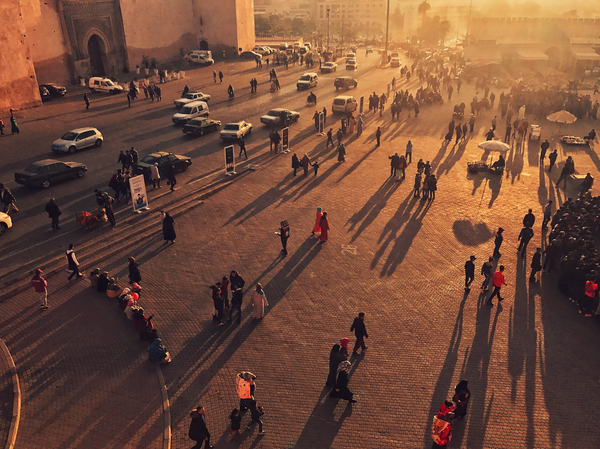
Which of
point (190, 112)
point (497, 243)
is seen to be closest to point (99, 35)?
point (190, 112)

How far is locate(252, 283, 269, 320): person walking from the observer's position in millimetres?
12703

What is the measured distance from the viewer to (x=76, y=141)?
2586 centimetres

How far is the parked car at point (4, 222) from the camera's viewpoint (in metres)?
17.1

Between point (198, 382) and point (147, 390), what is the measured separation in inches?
44.6

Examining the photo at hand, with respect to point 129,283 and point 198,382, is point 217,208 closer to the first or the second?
point 129,283

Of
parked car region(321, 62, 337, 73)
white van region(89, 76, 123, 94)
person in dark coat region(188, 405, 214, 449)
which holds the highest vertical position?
white van region(89, 76, 123, 94)

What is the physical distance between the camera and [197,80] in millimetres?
47812

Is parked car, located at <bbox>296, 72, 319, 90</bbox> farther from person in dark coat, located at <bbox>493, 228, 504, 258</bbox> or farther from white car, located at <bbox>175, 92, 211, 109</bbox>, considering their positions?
person in dark coat, located at <bbox>493, 228, 504, 258</bbox>

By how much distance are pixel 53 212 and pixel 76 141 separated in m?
10.2

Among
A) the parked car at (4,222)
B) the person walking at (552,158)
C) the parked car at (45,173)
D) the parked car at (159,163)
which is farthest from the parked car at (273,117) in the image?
the parked car at (4,222)

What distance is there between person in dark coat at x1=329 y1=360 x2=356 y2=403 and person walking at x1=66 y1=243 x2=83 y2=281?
29.7 ft

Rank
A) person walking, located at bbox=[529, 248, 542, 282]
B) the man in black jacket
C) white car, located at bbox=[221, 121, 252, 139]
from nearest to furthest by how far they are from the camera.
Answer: the man in black jacket, person walking, located at bbox=[529, 248, 542, 282], white car, located at bbox=[221, 121, 252, 139]

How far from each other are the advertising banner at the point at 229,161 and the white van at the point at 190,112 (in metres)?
9.87

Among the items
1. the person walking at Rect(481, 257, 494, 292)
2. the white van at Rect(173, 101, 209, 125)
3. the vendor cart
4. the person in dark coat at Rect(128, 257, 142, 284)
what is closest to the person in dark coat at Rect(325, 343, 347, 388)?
the person walking at Rect(481, 257, 494, 292)
